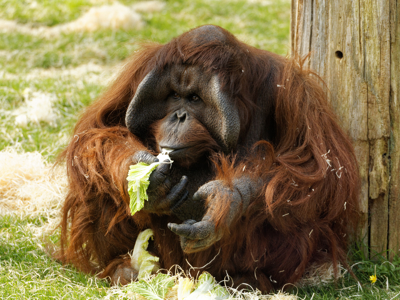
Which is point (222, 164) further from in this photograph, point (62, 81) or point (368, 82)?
point (62, 81)

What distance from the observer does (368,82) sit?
10.1 ft

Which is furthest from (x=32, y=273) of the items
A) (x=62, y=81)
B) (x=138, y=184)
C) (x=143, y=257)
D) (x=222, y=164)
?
(x=62, y=81)

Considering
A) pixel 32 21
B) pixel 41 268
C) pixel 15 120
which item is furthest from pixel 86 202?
pixel 32 21

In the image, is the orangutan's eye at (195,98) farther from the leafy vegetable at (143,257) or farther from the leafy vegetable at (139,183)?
the leafy vegetable at (143,257)

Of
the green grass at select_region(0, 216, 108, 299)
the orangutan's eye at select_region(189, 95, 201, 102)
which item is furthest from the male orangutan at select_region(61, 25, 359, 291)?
the green grass at select_region(0, 216, 108, 299)

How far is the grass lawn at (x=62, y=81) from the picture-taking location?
115 inches

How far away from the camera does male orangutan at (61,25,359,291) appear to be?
270 centimetres

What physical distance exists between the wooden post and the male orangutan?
21 centimetres

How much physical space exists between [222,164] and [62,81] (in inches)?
142

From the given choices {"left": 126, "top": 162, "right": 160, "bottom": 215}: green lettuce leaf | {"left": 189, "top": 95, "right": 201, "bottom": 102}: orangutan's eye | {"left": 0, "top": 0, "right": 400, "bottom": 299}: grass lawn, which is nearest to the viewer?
{"left": 126, "top": 162, "right": 160, "bottom": 215}: green lettuce leaf

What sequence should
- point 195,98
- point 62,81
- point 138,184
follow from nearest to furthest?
point 138,184 → point 195,98 → point 62,81

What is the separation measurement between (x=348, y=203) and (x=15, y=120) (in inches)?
127

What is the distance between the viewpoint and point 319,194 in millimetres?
2777

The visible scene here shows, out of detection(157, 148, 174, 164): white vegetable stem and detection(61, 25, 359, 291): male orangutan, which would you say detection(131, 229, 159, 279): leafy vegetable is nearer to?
detection(61, 25, 359, 291): male orangutan
